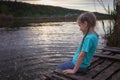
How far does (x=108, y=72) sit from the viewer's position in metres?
5.59

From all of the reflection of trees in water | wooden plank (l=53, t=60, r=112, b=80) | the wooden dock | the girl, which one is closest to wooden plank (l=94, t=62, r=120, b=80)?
A: the wooden dock

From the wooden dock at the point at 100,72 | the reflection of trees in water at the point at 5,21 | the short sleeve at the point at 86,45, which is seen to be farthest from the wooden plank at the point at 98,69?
the reflection of trees in water at the point at 5,21

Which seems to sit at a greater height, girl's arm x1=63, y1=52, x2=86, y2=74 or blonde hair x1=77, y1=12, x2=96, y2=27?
blonde hair x1=77, y1=12, x2=96, y2=27

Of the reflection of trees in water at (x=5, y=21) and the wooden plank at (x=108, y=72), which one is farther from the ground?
the wooden plank at (x=108, y=72)

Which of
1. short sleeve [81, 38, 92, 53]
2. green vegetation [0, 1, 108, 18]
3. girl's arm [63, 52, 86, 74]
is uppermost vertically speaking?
short sleeve [81, 38, 92, 53]

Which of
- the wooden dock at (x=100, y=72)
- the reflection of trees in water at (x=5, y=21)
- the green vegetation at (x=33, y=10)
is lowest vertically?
the green vegetation at (x=33, y=10)

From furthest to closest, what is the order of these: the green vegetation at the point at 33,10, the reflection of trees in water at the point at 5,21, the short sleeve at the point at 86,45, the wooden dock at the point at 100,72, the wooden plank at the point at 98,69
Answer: the green vegetation at the point at 33,10
the reflection of trees in water at the point at 5,21
the wooden plank at the point at 98,69
the wooden dock at the point at 100,72
the short sleeve at the point at 86,45

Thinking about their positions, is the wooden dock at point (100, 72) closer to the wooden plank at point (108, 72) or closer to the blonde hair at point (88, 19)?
the wooden plank at point (108, 72)

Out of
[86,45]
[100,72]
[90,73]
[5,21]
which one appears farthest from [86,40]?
[5,21]

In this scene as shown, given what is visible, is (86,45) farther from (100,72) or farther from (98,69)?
(98,69)

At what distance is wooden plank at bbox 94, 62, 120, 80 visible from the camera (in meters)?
5.23

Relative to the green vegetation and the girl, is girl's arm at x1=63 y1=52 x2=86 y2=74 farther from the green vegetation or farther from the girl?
Result: the green vegetation

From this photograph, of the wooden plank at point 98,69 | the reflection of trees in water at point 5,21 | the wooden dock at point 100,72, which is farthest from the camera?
the reflection of trees in water at point 5,21

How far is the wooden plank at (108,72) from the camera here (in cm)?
523
